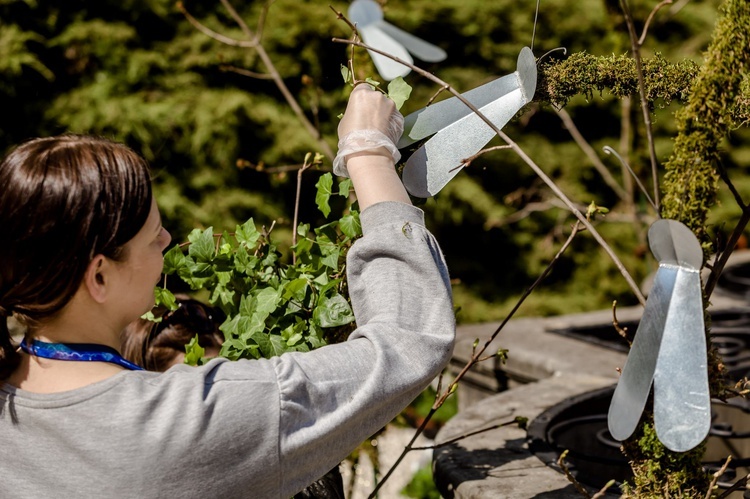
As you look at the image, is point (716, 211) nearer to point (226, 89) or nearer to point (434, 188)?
point (226, 89)

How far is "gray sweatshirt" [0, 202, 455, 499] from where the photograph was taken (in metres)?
0.95

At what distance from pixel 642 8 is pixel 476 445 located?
411 cm

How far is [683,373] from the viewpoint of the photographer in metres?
1.03

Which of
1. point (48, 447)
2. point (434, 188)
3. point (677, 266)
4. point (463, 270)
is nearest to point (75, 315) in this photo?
point (48, 447)

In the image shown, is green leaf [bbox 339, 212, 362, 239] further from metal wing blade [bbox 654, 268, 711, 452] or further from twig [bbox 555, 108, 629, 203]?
twig [bbox 555, 108, 629, 203]

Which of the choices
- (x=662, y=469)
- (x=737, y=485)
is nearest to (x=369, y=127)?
(x=662, y=469)

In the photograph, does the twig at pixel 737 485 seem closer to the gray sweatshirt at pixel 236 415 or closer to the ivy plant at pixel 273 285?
the gray sweatshirt at pixel 236 415

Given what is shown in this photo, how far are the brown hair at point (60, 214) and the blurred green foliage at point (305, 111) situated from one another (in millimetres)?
2381

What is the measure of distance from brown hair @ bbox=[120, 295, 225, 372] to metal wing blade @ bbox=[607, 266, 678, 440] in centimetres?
84

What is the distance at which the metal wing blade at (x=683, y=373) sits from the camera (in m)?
1.02

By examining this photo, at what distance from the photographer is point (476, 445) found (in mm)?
1883

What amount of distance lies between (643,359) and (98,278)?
0.72m

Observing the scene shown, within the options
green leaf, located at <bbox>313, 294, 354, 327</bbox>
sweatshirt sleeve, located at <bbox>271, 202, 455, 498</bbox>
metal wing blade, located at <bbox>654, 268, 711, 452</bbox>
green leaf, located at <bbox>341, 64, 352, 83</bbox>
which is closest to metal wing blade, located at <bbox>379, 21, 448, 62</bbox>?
green leaf, located at <bbox>341, 64, 352, 83</bbox>

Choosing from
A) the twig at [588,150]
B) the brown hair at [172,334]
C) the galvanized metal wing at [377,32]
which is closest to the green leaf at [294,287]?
the brown hair at [172,334]
